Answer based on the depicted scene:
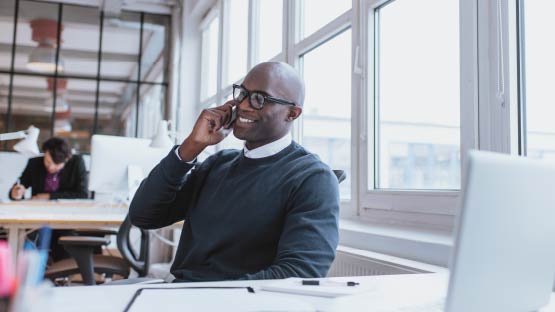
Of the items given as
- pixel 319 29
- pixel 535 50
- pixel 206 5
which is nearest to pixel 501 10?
pixel 535 50

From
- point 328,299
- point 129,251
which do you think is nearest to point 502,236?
point 328,299

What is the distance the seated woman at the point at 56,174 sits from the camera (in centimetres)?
436

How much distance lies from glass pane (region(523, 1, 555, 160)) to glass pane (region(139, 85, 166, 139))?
18.3 feet

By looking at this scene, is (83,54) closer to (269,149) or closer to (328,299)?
(269,149)

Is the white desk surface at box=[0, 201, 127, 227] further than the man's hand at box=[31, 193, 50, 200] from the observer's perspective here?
No

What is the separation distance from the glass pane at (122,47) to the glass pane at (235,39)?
2220 millimetres

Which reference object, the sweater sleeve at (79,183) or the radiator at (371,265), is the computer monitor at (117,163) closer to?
the radiator at (371,265)

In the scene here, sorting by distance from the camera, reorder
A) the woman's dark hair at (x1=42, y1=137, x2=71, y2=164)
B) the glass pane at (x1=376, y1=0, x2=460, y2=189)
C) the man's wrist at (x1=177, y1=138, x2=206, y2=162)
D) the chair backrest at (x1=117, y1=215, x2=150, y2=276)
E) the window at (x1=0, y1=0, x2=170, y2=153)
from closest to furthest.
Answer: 1. the man's wrist at (x1=177, y1=138, x2=206, y2=162)
2. the glass pane at (x1=376, y1=0, x2=460, y2=189)
3. the chair backrest at (x1=117, y1=215, x2=150, y2=276)
4. the woman's dark hair at (x1=42, y1=137, x2=71, y2=164)
5. the window at (x1=0, y1=0, x2=170, y2=153)

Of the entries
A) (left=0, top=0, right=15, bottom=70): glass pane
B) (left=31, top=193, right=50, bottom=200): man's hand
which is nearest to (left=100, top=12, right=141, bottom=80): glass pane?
(left=0, top=0, right=15, bottom=70): glass pane

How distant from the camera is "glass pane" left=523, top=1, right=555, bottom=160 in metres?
1.66

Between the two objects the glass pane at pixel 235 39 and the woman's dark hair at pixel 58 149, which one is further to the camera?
the glass pane at pixel 235 39

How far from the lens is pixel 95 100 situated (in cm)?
668

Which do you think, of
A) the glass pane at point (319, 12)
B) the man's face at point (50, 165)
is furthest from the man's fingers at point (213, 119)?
the man's face at point (50, 165)

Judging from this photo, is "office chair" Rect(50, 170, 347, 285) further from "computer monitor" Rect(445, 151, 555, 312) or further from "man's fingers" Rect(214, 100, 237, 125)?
"computer monitor" Rect(445, 151, 555, 312)
